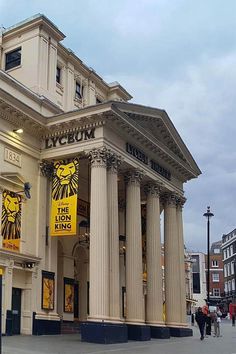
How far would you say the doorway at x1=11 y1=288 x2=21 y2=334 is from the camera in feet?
70.5

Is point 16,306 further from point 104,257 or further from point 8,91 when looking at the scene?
point 8,91

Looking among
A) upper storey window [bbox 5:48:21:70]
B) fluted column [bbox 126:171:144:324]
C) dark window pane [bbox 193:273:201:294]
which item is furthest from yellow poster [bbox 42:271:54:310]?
dark window pane [bbox 193:273:201:294]

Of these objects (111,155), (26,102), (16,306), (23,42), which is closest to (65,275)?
(16,306)

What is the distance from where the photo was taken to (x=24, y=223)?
893 inches

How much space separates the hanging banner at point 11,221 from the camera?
21344 millimetres

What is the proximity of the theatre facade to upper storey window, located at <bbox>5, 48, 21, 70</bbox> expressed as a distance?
0.09m

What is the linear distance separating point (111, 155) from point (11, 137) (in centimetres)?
443

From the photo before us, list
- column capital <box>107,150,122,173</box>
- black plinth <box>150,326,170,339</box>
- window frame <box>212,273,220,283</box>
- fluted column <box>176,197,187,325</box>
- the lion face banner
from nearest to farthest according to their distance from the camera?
the lion face banner < column capital <box>107,150,122,173</box> < black plinth <box>150,326,170,339</box> < fluted column <box>176,197,187,325</box> < window frame <box>212,273,220,283</box>

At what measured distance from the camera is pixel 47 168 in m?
24.5

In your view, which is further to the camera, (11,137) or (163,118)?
(163,118)

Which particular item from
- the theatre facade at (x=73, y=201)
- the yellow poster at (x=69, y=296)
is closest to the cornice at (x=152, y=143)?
the theatre facade at (x=73, y=201)

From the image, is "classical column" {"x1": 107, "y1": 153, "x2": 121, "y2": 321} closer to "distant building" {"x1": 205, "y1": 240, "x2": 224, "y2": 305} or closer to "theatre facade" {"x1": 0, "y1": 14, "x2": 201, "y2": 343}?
"theatre facade" {"x1": 0, "y1": 14, "x2": 201, "y2": 343}

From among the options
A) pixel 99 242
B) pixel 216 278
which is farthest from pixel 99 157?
pixel 216 278

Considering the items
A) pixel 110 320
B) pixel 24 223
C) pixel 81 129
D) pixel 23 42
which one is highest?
pixel 23 42
